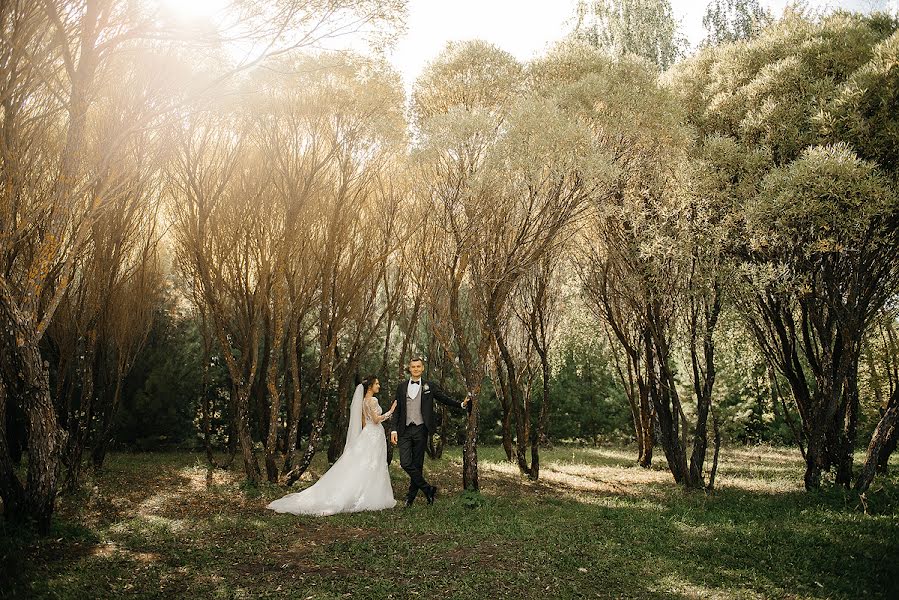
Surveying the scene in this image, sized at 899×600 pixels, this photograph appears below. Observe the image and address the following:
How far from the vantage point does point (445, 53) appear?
Result: 11.1 m

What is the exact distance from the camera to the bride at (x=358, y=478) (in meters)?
8.66

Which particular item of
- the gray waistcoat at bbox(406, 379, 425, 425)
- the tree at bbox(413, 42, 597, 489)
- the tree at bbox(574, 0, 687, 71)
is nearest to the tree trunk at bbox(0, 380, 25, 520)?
the gray waistcoat at bbox(406, 379, 425, 425)

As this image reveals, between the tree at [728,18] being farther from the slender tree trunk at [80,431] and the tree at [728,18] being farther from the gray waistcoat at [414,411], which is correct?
the slender tree trunk at [80,431]

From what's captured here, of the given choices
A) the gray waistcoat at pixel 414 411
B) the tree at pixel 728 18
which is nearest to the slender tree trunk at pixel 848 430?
the gray waistcoat at pixel 414 411

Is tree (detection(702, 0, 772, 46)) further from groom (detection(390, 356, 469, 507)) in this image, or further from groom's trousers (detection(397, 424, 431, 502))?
groom's trousers (detection(397, 424, 431, 502))

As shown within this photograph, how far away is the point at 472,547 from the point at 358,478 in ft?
8.97

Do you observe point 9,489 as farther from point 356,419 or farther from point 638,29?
point 638,29

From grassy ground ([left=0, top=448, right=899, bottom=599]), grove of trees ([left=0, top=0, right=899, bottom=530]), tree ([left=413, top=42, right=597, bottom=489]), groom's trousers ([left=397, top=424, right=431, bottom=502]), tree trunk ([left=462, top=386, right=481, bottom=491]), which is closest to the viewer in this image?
grassy ground ([left=0, top=448, right=899, bottom=599])

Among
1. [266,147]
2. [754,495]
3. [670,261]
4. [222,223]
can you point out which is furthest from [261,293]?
[754,495]

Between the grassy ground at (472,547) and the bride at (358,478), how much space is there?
1.11ft

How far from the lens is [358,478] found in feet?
29.4

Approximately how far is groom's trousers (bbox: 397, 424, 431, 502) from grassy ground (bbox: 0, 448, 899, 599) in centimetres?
40

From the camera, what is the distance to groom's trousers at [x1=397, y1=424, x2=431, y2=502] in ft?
29.9

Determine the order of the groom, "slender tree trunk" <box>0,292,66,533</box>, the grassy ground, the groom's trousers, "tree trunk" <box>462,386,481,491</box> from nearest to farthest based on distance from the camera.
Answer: the grassy ground
"slender tree trunk" <box>0,292,66,533</box>
the groom's trousers
the groom
"tree trunk" <box>462,386,481,491</box>
